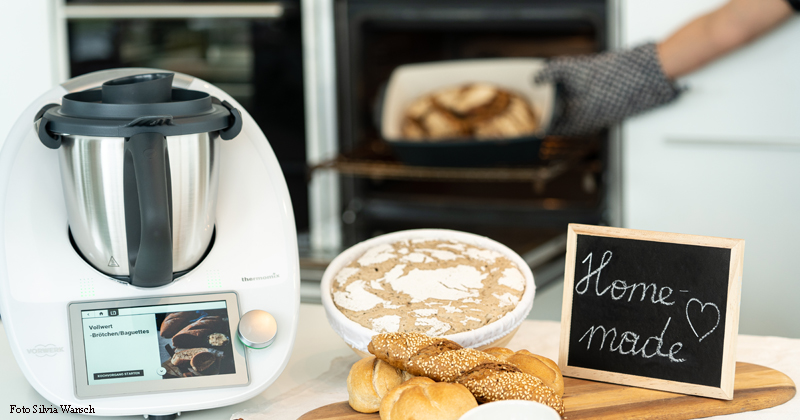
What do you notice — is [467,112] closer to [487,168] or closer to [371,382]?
[487,168]

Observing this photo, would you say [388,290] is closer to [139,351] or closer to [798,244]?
[139,351]

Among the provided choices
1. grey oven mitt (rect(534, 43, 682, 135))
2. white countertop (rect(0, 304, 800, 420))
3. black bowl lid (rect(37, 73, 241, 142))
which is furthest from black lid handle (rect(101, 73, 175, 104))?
grey oven mitt (rect(534, 43, 682, 135))

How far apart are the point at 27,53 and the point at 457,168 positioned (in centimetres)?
99

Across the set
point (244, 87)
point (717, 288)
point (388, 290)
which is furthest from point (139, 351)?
point (244, 87)

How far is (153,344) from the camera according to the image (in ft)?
2.07

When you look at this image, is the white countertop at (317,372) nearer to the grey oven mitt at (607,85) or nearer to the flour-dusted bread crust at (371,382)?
the flour-dusted bread crust at (371,382)

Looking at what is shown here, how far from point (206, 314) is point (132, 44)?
1.15 m

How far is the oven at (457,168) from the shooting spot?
1.43m

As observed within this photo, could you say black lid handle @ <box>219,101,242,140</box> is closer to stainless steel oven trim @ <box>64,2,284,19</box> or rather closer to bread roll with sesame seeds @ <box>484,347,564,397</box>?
bread roll with sesame seeds @ <box>484,347,564,397</box>

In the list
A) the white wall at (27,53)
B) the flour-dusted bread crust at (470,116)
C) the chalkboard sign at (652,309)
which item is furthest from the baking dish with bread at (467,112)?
the white wall at (27,53)

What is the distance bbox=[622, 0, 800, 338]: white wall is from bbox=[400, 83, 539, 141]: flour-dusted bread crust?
0.73 feet

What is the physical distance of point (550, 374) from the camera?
0.61m

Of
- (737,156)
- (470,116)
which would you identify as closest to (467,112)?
(470,116)

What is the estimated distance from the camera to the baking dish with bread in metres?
1.32
